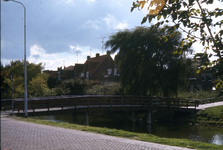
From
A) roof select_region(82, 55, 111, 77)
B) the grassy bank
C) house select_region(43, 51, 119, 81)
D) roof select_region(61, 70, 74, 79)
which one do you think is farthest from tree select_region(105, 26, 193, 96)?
roof select_region(61, 70, 74, 79)

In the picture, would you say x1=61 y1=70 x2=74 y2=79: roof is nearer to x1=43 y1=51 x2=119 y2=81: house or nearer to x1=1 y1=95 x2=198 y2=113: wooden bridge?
x1=43 y1=51 x2=119 y2=81: house

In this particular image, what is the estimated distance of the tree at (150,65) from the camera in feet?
97.0

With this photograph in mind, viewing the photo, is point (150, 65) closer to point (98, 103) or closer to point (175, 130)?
point (98, 103)

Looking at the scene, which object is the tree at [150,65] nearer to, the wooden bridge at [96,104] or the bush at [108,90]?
the wooden bridge at [96,104]

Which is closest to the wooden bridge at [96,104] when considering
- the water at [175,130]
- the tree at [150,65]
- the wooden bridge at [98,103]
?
the wooden bridge at [98,103]

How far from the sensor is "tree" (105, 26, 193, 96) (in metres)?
29.6

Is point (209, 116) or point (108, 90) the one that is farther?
point (108, 90)

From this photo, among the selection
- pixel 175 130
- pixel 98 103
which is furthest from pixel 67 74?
pixel 175 130

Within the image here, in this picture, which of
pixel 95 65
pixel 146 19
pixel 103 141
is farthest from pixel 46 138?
pixel 95 65

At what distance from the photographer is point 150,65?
30141 mm

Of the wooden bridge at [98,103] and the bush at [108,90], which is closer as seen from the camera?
the wooden bridge at [98,103]

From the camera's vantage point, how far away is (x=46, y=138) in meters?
10.6

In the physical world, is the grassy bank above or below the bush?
below

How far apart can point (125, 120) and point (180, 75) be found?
9436mm
